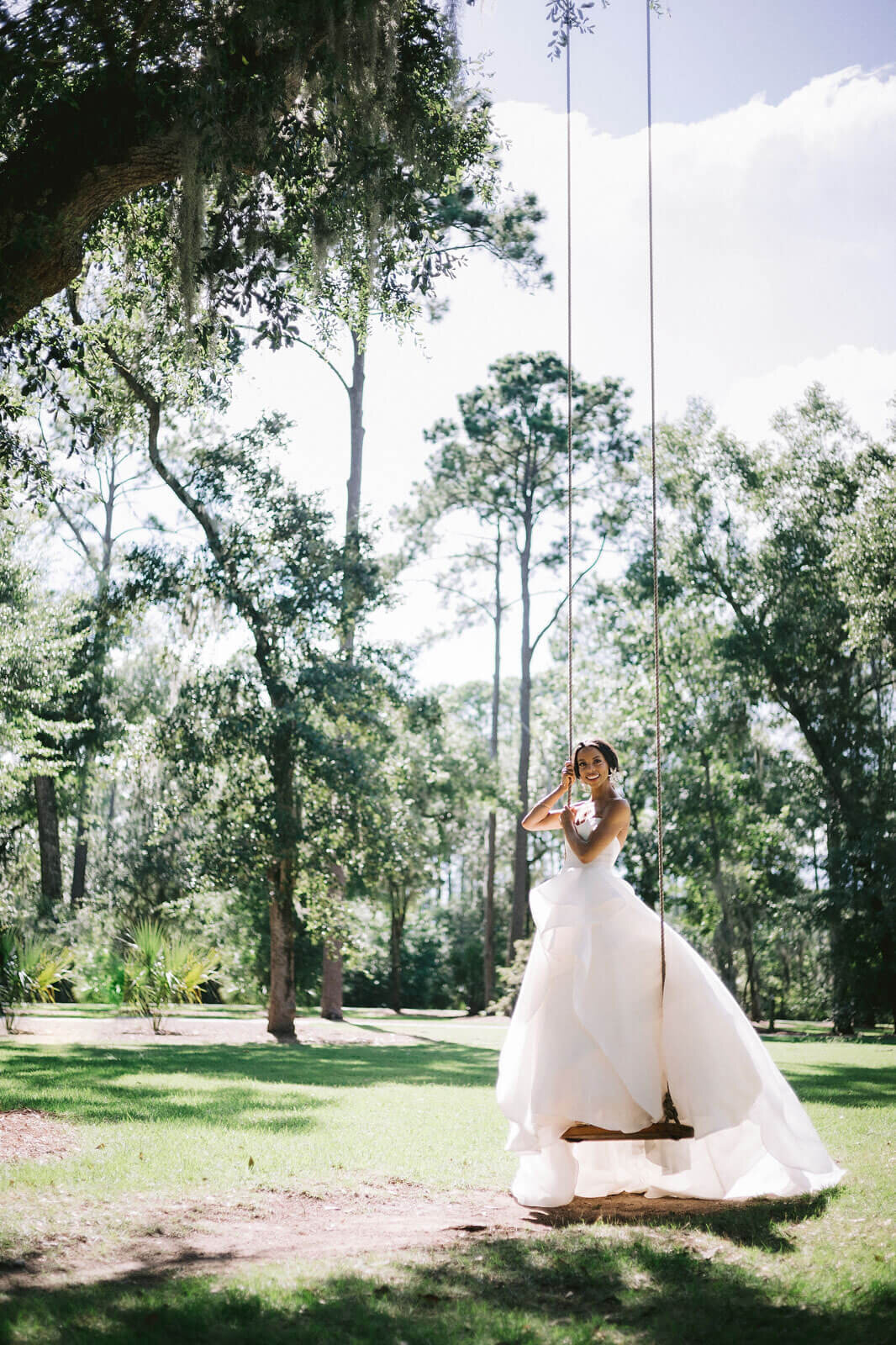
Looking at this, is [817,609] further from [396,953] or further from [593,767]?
[593,767]

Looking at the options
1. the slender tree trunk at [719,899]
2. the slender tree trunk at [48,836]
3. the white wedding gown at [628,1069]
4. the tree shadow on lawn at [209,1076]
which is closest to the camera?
the white wedding gown at [628,1069]

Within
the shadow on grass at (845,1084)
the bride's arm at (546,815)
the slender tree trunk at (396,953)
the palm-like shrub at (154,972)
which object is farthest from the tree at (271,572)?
the slender tree trunk at (396,953)

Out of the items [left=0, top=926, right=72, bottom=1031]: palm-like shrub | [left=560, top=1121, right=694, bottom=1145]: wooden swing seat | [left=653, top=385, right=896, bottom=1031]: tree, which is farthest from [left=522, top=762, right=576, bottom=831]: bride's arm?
[left=653, top=385, right=896, bottom=1031]: tree

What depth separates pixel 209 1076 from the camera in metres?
10.8

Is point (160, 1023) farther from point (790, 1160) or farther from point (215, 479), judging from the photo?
point (790, 1160)

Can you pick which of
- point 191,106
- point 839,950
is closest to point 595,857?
point 191,106

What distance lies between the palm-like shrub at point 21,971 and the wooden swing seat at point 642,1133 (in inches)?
505

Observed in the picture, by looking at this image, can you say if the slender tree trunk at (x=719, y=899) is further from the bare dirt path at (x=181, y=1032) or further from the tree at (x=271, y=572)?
the tree at (x=271, y=572)

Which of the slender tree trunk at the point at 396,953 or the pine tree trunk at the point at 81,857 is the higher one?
the pine tree trunk at the point at 81,857

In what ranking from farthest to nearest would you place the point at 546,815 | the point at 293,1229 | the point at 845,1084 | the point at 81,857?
the point at 81,857 < the point at 845,1084 < the point at 546,815 < the point at 293,1229

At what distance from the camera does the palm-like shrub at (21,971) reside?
636 inches

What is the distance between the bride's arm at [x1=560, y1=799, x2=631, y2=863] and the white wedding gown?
0.19ft

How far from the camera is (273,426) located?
54.4 ft

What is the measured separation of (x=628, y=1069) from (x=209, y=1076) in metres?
7.21
